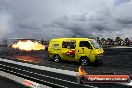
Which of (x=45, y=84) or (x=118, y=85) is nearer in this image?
(x=118, y=85)

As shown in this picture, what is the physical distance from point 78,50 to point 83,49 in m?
0.45

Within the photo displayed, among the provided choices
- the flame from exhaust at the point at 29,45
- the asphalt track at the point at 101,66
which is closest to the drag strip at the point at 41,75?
the asphalt track at the point at 101,66

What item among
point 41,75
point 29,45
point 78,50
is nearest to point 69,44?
point 78,50

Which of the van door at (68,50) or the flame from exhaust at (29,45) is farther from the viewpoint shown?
the flame from exhaust at (29,45)

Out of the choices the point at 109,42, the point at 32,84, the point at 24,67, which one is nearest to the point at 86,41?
the point at 24,67

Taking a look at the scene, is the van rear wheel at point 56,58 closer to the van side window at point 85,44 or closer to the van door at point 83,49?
the van door at point 83,49

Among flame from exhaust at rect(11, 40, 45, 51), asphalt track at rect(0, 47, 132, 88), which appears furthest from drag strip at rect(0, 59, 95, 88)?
flame from exhaust at rect(11, 40, 45, 51)

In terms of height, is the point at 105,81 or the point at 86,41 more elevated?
the point at 86,41

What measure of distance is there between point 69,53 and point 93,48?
216cm

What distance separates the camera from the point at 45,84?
8125 mm

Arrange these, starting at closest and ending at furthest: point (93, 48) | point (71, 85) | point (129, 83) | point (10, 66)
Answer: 1. point (129, 83)
2. point (71, 85)
3. point (10, 66)
4. point (93, 48)

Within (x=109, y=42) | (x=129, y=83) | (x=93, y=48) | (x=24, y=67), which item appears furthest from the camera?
(x=109, y=42)

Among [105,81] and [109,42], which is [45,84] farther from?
[109,42]

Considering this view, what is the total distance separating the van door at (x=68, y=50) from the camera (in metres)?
20.5
